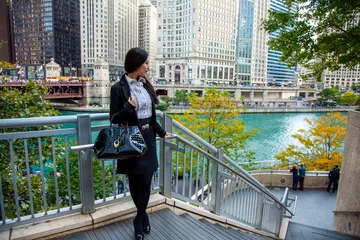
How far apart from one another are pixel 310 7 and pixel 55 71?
3191 inches

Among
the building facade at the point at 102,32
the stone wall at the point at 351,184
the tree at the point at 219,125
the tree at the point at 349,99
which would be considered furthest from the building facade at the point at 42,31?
the stone wall at the point at 351,184

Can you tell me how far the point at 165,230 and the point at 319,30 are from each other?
6.45 metres

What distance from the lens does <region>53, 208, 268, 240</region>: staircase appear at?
276 centimetres

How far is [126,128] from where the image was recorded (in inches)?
93.7

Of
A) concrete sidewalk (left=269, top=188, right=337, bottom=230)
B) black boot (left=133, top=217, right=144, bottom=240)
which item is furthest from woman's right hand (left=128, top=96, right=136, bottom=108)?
concrete sidewalk (left=269, top=188, right=337, bottom=230)

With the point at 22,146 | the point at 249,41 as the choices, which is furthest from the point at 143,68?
the point at 249,41

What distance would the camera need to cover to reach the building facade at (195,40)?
307 feet

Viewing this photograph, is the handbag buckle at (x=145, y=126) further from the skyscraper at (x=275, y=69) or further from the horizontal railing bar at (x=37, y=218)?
the skyscraper at (x=275, y=69)

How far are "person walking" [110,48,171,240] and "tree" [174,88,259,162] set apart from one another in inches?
Result: 525

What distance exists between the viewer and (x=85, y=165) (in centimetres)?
291

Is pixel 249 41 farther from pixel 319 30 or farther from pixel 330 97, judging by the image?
pixel 319 30

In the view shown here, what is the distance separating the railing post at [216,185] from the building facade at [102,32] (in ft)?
368

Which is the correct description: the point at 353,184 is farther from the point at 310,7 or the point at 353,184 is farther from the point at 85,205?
the point at 85,205

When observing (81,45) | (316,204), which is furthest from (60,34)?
(316,204)
